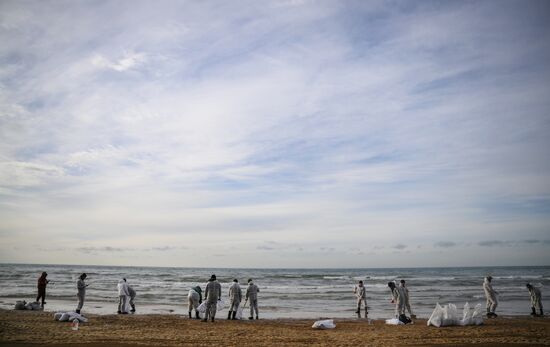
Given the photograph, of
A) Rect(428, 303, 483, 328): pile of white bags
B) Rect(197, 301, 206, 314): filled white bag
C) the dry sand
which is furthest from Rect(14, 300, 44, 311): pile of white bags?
Rect(428, 303, 483, 328): pile of white bags

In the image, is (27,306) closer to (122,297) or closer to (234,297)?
(122,297)

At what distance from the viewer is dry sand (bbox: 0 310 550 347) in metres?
9.59

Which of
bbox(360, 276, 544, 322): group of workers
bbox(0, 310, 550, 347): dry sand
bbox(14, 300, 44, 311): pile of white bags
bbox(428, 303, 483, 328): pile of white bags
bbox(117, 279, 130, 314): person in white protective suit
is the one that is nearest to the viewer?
bbox(0, 310, 550, 347): dry sand

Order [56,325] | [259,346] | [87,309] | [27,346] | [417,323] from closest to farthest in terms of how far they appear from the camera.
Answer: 1. [27,346]
2. [259,346]
3. [56,325]
4. [417,323]
5. [87,309]

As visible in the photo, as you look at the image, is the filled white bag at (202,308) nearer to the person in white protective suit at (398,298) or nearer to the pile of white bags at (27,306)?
the person in white protective suit at (398,298)

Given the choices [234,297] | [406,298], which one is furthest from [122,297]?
[406,298]

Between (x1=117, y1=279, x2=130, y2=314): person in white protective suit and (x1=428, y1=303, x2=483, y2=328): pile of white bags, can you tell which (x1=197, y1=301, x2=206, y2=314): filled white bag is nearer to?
(x1=117, y1=279, x2=130, y2=314): person in white protective suit

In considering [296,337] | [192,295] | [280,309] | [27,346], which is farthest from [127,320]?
[280,309]

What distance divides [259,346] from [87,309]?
1232 centimetres

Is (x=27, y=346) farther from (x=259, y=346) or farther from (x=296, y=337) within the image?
(x=296, y=337)

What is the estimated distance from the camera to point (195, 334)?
1098 centimetres

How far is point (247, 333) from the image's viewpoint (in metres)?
11.4

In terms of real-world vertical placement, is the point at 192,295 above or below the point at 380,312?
above

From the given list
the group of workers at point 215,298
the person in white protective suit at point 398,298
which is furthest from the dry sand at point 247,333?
the person in white protective suit at point 398,298
